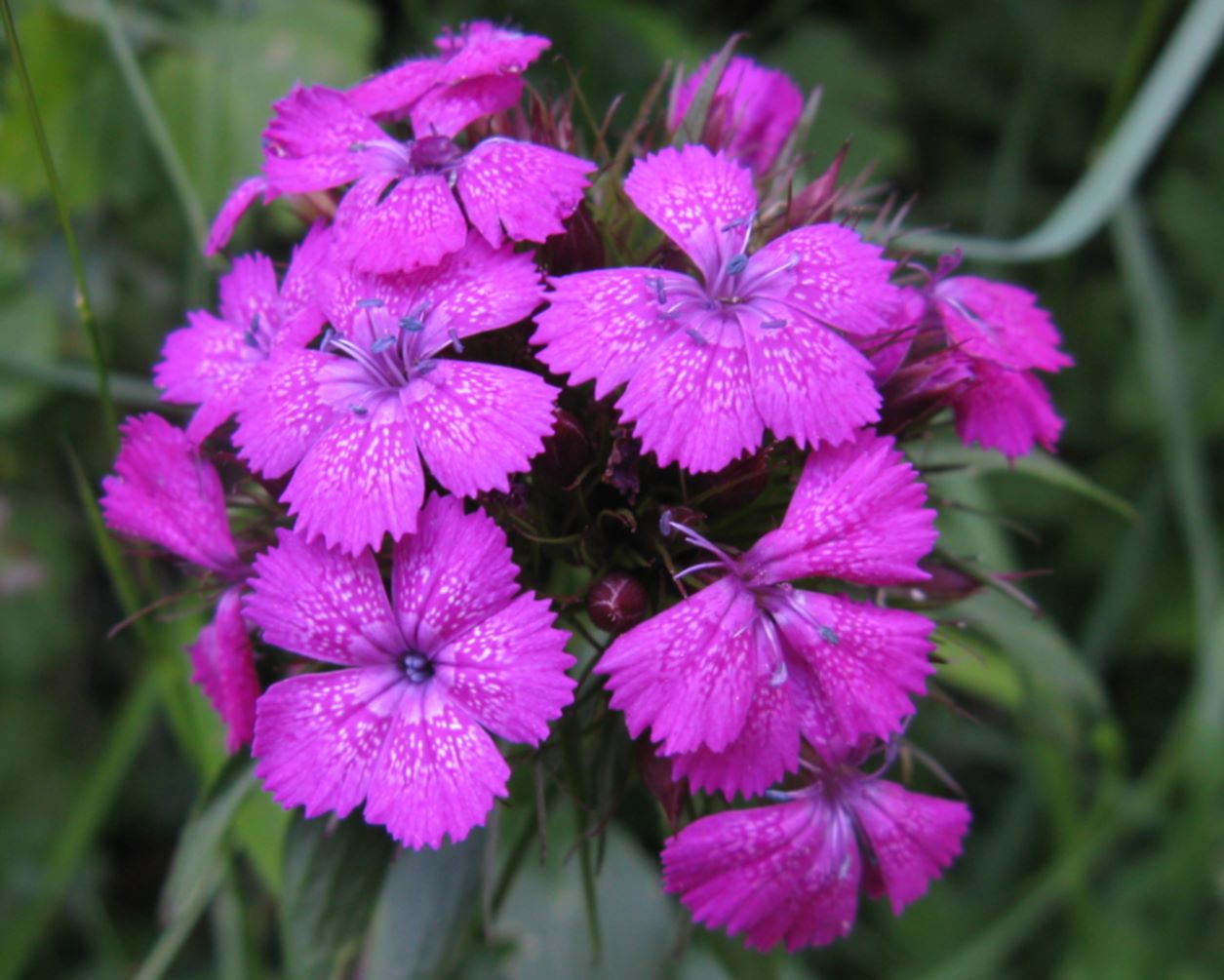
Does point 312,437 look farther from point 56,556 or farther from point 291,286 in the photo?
point 56,556

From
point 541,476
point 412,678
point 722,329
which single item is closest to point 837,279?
point 722,329

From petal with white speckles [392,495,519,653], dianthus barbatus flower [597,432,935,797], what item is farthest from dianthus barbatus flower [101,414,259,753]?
dianthus barbatus flower [597,432,935,797]

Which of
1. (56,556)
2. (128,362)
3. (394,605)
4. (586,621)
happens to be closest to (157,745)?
(56,556)

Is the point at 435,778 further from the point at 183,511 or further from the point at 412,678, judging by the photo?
the point at 183,511

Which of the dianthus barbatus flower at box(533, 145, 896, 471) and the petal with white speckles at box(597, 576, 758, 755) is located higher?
the dianthus barbatus flower at box(533, 145, 896, 471)

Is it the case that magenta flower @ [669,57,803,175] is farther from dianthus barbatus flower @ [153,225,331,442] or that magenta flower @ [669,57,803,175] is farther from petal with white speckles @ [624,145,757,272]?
dianthus barbatus flower @ [153,225,331,442]

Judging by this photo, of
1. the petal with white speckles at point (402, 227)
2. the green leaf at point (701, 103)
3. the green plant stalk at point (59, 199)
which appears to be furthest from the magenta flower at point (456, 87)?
the green plant stalk at point (59, 199)
